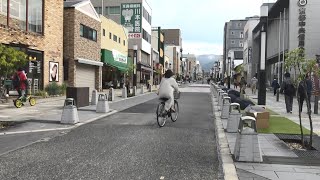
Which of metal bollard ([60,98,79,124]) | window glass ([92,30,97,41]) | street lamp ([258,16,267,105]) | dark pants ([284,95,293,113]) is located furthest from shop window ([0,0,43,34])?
dark pants ([284,95,293,113])

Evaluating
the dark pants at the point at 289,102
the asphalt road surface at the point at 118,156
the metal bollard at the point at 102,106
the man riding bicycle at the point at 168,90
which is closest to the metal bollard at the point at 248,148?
the asphalt road surface at the point at 118,156

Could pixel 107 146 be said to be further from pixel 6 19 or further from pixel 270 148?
pixel 6 19

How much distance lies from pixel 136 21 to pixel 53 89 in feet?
105

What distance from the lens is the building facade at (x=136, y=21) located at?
5622 centimetres

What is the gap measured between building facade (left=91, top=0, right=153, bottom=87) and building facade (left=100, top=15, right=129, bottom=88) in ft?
11.2

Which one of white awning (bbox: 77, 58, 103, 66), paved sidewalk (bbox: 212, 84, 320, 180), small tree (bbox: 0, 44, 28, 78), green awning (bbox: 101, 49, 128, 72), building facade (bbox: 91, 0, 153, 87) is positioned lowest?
paved sidewalk (bbox: 212, 84, 320, 180)

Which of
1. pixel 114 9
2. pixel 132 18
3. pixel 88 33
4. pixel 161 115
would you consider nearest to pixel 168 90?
pixel 161 115

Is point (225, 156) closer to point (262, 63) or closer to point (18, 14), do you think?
point (262, 63)

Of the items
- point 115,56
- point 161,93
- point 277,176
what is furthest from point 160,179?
point 115,56

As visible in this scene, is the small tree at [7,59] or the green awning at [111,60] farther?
the green awning at [111,60]

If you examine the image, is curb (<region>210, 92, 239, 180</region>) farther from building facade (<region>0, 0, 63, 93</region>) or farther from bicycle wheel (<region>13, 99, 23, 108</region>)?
building facade (<region>0, 0, 63, 93</region>)

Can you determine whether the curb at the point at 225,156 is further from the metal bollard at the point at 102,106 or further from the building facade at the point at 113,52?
the building facade at the point at 113,52

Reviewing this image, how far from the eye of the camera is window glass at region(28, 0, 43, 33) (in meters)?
25.4

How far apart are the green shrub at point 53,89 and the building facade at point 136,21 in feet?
89.1
